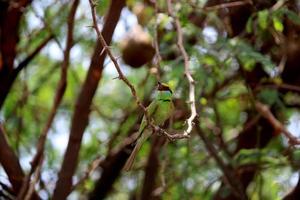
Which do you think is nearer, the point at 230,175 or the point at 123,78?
the point at 123,78

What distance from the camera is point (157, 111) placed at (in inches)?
74.3

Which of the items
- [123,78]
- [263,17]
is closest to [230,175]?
[263,17]

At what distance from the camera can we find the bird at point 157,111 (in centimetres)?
181

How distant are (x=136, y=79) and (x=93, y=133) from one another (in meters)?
0.54

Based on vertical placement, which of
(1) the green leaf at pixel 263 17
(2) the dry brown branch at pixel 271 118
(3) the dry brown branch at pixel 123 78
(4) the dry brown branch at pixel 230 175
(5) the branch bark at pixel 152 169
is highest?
(3) the dry brown branch at pixel 123 78

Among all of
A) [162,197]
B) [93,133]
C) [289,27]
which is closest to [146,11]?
[289,27]

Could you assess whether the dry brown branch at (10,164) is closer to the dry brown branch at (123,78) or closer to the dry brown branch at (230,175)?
the dry brown branch at (230,175)

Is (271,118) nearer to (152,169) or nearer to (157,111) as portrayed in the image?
(152,169)

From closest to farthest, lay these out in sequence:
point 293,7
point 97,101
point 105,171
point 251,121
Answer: point 293,7
point 251,121
point 105,171
point 97,101

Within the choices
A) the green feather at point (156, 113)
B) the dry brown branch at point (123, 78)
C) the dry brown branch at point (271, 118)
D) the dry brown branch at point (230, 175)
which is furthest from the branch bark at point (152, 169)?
the dry brown branch at point (123, 78)

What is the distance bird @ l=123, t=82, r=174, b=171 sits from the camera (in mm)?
1810

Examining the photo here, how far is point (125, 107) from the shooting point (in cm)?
461

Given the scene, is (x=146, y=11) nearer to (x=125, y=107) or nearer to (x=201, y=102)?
(x=201, y=102)

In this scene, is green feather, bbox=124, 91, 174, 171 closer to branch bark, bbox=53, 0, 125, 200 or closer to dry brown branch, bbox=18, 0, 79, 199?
branch bark, bbox=53, 0, 125, 200
